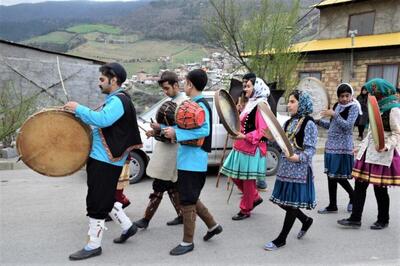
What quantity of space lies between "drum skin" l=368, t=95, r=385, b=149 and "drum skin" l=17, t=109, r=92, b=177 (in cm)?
281

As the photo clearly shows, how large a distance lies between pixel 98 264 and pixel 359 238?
8.97ft

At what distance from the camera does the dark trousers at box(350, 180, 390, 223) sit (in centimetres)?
443

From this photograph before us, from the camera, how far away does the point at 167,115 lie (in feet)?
13.6

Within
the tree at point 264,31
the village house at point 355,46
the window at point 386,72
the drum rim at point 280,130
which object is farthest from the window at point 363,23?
the drum rim at point 280,130

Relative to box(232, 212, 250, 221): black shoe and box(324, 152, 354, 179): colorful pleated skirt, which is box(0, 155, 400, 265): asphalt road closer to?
box(232, 212, 250, 221): black shoe

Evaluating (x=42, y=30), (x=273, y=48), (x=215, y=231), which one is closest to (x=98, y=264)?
(x=215, y=231)

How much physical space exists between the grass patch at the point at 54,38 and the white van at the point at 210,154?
4209 cm

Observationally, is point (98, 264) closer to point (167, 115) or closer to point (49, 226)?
point (49, 226)

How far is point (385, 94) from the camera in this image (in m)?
4.24

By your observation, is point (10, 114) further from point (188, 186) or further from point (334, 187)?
point (334, 187)

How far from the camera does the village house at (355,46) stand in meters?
15.9

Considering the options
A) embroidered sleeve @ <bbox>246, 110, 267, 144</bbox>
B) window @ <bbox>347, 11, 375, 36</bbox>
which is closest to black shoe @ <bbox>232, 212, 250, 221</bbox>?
embroidered sleeve @ <bbox>246, 110, 267, 144</bbox>

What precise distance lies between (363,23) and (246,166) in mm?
15833

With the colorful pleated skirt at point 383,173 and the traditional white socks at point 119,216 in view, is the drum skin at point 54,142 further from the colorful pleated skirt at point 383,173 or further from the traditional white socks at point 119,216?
the colorful pleated skirt at point 383,173
